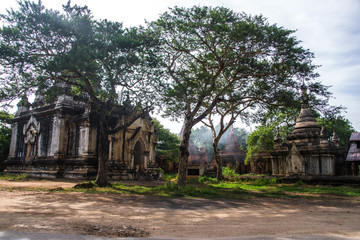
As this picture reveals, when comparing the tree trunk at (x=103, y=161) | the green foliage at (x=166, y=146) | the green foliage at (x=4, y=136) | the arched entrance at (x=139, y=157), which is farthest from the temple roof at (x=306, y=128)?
the green foliage at (x=4, y=136)

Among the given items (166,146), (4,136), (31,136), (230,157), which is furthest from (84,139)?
(230,157)

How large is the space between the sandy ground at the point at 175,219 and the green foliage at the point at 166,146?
28328 mm

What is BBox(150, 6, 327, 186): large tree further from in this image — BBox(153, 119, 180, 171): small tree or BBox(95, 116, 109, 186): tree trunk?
BBox(153, 119, 180, 171): small tree

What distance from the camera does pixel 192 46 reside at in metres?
15.4

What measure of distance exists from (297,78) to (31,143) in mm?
21751

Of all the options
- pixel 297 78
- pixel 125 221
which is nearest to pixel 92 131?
pixel 297 78

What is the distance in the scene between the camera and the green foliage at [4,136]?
2938 cm

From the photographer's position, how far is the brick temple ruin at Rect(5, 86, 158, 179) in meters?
20.8

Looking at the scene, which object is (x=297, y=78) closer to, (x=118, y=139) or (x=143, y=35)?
(x=143, y=35)

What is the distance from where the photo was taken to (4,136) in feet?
98.7

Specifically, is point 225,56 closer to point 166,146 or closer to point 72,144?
point 72,144

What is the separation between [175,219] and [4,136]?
1177 inches

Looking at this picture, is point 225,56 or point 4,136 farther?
point 4,136

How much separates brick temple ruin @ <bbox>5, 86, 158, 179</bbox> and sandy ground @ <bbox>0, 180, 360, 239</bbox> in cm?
1210
